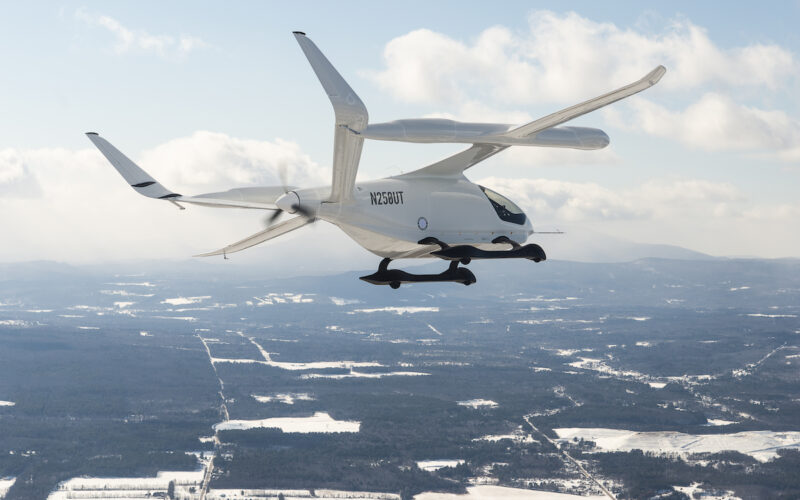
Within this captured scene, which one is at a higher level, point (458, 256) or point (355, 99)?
point (355, 99)

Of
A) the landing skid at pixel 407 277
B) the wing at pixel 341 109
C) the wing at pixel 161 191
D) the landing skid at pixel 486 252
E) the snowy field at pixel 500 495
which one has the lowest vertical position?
the snowy field at pixel 500 495

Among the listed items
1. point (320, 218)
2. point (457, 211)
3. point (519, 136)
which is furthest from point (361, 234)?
point (519, 136)

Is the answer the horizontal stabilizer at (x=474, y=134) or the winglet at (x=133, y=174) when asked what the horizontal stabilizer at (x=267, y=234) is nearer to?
the winglet at (x=133, y=174)

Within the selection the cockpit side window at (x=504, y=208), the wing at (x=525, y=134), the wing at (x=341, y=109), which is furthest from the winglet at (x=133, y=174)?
the cockpit side window at (x=504, y=208)

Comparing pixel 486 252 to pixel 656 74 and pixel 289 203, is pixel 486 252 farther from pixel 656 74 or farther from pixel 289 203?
pixel 656 74

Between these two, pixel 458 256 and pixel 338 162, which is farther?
pixel 458 256

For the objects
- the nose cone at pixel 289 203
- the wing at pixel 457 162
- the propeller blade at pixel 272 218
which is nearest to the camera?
the nose cone at pixel 289 203

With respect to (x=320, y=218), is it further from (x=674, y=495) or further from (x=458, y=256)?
(x=674, y=495)
